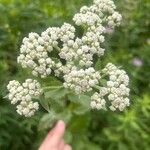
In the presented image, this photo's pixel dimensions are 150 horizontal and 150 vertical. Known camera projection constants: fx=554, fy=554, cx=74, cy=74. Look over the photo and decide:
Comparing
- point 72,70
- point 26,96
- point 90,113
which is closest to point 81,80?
point 72,70

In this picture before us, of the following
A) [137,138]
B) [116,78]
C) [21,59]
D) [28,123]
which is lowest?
[137,138]

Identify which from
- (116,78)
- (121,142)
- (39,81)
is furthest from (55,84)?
(121,142)

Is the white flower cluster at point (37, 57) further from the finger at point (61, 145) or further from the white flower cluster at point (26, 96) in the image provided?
the finger at point (61, 145)

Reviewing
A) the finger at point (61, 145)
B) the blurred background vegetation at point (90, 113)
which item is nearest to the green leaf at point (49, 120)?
the finger at point (61, 145)

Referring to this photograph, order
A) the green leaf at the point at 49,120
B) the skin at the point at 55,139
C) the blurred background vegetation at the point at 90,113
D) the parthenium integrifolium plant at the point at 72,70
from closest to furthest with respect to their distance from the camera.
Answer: the skin at the point at 55,139 < the parthenium integrifolium plant at the point at 72,70 < the green leaf at the point at 49,120 < the blurred background vegetation at the point at 90,113

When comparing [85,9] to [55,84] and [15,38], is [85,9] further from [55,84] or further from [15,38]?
[15,38]

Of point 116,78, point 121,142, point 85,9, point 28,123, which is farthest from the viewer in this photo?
point 121,142

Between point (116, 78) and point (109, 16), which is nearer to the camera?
point (116, 78)

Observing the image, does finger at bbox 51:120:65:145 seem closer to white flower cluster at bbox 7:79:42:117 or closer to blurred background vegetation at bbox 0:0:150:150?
white flower cluster at bbox 7:79:42:117

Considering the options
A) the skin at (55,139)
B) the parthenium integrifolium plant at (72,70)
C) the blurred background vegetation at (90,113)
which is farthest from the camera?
the blurred background vegetation at (90,113)
